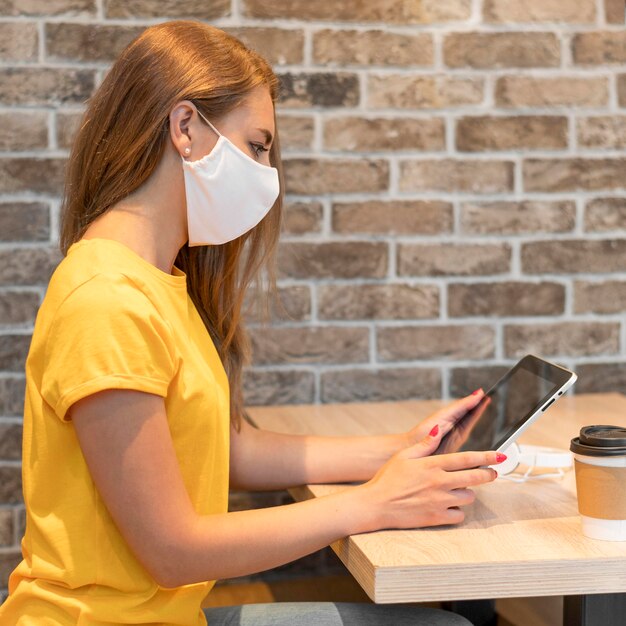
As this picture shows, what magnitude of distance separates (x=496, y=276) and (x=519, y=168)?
0.24 meters

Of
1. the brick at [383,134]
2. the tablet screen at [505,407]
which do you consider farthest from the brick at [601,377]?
the tablet screen at [505,407]

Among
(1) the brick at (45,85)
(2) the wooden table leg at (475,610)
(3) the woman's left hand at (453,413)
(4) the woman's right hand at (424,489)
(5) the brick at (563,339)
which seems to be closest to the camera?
(4) the woman's right hand at (424,489)

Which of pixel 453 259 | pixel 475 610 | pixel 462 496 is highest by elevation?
pixel 453 259

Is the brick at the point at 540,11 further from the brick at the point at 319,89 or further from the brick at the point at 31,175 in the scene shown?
the brick at the point at 31,175

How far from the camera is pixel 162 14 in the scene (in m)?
1.90

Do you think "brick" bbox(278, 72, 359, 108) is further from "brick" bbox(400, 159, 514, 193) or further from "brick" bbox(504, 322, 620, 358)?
"brick" bbox(504, 322, 620, 358)

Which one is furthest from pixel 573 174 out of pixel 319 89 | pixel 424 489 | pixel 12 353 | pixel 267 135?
pixel 12 353

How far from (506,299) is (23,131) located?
110 cm

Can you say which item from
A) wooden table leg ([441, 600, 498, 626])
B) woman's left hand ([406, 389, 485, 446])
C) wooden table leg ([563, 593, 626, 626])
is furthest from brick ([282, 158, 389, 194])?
wooden table leg ([563, 593, 626, 626])

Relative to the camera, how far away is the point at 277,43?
194 centimetres

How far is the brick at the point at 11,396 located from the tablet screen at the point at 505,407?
0.99 metres

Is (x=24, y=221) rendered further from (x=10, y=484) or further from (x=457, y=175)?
(x=457, y=175)

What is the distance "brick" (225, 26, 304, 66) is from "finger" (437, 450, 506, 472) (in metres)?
1.11

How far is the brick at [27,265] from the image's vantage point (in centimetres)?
189
